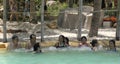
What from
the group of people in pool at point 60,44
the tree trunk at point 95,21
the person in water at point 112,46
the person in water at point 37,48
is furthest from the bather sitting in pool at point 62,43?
the tree trunk at point 95,21

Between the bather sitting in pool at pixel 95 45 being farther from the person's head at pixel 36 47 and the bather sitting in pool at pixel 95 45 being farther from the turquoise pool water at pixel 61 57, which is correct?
the person's head at pixel 36 47

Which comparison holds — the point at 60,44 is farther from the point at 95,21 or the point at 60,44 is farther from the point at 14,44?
the point at 95,21

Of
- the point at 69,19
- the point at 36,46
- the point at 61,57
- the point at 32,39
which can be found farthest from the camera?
the point at 69,19

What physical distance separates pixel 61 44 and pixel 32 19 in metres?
5.97

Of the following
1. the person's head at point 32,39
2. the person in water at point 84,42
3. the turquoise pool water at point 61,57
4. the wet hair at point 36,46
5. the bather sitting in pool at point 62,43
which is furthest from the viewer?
the bather sitting in pool at point 62,43

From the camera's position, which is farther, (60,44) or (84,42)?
(60,44)

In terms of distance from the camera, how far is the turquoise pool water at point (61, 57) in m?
9.39

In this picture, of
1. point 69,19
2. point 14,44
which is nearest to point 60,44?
point 14,44

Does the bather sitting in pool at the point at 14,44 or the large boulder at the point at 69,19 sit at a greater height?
the large boulder at the point at 69,19

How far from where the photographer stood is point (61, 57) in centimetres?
999

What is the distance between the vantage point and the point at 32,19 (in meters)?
16.5

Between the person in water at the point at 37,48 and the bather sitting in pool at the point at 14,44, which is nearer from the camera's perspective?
the person in water at the point at 37,48

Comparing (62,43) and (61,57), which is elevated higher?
(62,43)

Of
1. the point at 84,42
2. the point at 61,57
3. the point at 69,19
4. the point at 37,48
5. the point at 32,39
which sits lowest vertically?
the point at 61,57
